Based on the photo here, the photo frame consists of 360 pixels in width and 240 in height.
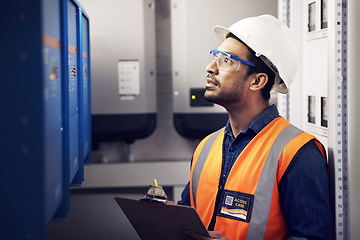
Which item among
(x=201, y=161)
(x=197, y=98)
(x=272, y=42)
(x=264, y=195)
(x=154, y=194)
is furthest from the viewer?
(x=197, y=98)

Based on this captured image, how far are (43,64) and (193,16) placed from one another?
1.87 m

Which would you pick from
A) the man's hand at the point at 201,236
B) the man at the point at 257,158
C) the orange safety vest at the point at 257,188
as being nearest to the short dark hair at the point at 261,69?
the man at the point at 257,158

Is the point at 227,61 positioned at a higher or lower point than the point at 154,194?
higher

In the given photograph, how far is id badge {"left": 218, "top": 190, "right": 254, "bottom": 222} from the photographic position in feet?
5.02

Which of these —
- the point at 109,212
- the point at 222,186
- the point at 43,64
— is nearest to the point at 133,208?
the point at 222,186

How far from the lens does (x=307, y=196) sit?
144cm

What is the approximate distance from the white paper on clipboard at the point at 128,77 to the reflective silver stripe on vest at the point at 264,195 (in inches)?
52.8

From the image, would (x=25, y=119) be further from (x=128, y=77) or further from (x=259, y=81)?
(x=128, y=77)

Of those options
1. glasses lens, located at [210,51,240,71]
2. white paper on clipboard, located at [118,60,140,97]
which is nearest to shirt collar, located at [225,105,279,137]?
glasses lens, located at [210,51,240,71]

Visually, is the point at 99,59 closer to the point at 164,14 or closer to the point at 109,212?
the point at 164,14

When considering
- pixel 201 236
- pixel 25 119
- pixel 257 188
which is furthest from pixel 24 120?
pixel 257 188

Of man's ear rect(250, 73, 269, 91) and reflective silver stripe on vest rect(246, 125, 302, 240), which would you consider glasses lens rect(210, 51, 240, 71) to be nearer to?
man's ear rect(250, 73, 269, 91)

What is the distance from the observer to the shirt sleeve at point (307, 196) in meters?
1.43

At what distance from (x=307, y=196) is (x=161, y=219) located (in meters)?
0.49
